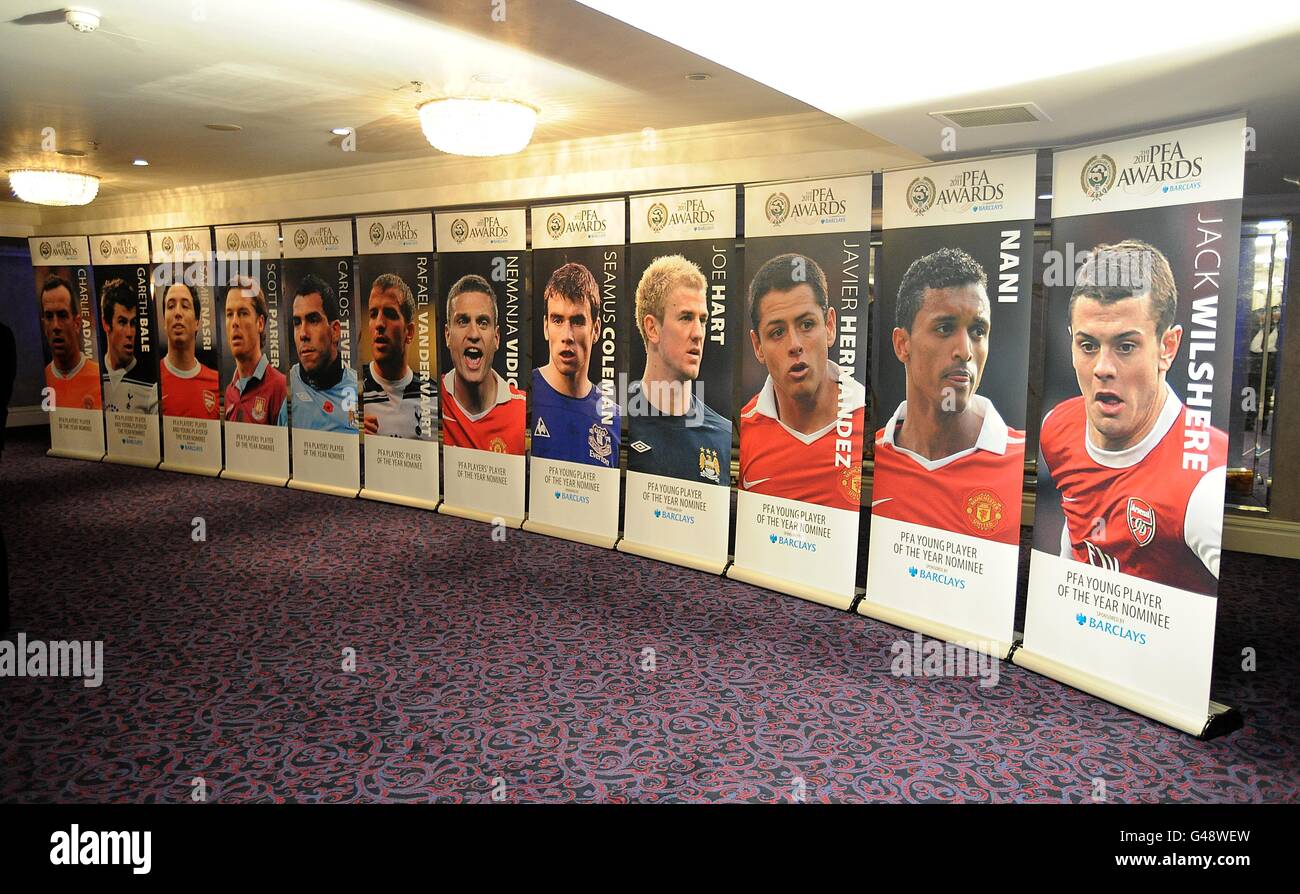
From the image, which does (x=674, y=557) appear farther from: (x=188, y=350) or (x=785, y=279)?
(x=188, y=350)

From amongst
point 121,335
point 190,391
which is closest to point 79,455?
point 121,335

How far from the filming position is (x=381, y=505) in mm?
8320

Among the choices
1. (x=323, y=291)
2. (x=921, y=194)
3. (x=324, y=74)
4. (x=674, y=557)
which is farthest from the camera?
(x=323, y=291)

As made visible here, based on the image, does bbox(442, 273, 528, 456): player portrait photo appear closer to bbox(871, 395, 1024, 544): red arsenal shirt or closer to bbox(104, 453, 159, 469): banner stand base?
bbox(871, 395, 1024, 544): red arsenal shirt

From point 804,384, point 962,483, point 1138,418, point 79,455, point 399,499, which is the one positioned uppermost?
point 804,384

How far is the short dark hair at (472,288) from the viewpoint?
24.3ft

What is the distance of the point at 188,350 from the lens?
9516 millimetres

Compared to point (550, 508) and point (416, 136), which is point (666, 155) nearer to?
point (416, 136)

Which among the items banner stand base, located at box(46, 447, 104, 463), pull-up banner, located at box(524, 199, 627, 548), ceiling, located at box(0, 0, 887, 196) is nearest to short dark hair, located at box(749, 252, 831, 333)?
ceiling, located at box(0, 0, 887, 196)

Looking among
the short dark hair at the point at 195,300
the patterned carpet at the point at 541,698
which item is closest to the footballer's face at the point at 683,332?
the patterned carpet at the point at 541,698

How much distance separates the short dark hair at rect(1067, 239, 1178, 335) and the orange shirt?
1074 cm

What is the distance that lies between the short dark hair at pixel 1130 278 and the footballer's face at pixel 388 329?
580 centimetres

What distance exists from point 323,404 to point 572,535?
333 centimetres
